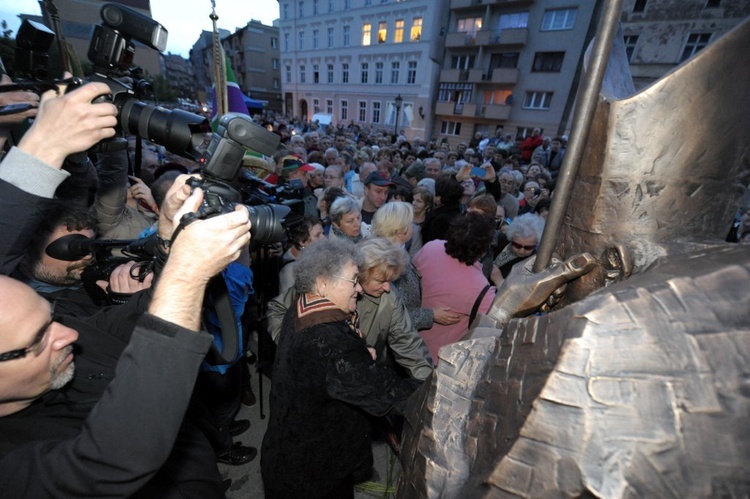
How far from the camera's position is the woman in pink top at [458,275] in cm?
239

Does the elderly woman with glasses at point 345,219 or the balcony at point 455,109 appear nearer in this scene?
the elderly woman with glasses at point 345,219

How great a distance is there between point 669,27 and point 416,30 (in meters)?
12.7

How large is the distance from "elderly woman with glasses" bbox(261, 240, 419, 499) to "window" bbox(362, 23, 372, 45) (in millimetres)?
26360

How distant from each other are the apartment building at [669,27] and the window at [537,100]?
12.6ft

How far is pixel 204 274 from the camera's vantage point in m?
0.94

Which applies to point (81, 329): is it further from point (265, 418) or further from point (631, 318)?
point (265, 418)

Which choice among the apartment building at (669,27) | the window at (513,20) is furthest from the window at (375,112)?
the apartment building at (669,27)

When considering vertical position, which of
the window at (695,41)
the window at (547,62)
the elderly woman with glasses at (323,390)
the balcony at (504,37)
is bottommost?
the elderly woman with glasses at (323,390)

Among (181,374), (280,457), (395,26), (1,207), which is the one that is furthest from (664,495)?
(395,26)

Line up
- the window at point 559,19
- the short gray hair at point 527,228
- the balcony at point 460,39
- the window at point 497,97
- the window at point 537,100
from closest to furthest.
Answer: the short gray hair at point 527,228, the window at point 559,19, the window at point 537,100, the window at point 497,97, the balcony at point 460,39

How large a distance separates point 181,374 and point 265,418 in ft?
8.43

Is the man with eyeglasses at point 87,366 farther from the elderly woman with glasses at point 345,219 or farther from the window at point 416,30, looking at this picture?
the window at point 416,30

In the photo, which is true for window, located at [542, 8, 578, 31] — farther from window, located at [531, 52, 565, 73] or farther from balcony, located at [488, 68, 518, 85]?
balcony, located at [488, 68, 518, 85]

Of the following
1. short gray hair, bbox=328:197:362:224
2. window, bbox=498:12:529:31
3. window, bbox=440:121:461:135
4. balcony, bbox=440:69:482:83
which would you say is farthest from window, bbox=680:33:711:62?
short gray hair, bbox=328:197:362:224
